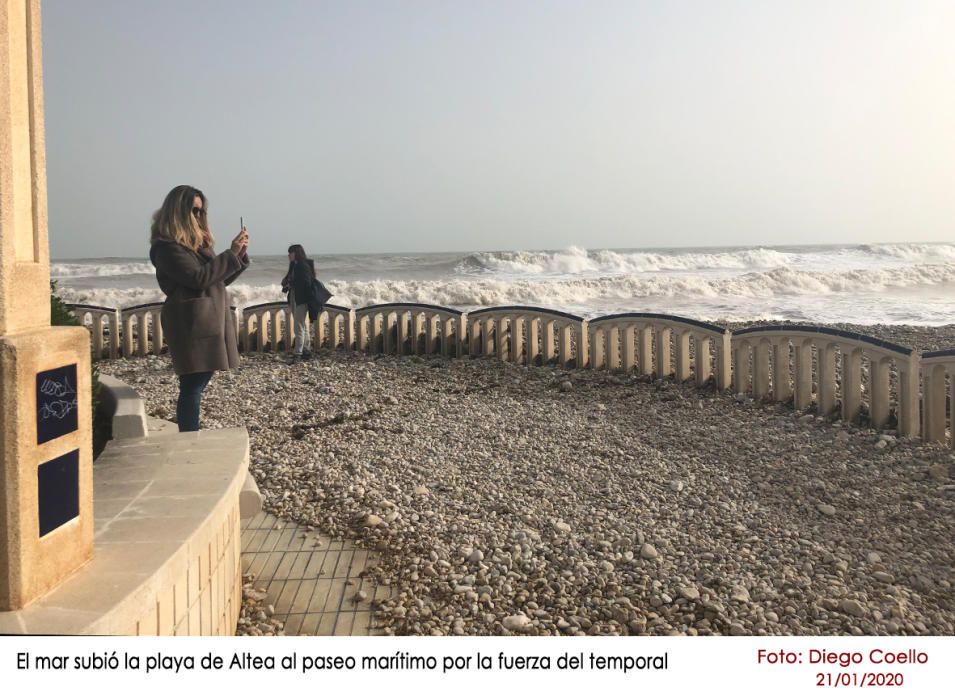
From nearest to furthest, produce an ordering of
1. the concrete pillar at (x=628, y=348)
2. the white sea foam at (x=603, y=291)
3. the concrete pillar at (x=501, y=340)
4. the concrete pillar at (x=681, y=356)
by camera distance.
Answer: the concrete pillar at (x=681, y=356)
the concrete pillar at (x=628, y=348)
the concrete pillar at (x=501, y=340)
the white sea foam at (x=603, y=291)

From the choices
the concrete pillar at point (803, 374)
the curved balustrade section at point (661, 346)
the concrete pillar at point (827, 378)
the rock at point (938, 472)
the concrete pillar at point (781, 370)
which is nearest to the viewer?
the rock at point (938, 472)

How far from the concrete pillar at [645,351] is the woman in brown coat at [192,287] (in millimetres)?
5045

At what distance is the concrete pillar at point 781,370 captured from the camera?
257 inches

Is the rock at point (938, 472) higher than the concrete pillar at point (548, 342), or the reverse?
the concrete pillar at point (548, 342)

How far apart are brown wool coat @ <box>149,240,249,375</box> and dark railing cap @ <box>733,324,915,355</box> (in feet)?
15.8

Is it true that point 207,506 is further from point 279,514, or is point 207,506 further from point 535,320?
Answer: point 535,320

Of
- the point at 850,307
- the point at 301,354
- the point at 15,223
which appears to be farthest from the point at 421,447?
the point at 850,307

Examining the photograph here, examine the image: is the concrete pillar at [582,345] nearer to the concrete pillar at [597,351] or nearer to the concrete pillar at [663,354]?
the concrete pillar at [597,351]

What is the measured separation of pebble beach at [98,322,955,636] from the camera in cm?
301

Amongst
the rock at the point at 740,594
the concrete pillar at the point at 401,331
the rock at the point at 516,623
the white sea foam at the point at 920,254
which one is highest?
the white sea foam at the point at 920,254

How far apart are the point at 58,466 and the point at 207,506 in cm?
70

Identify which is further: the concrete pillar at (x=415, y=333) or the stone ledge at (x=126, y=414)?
the concrete pillar at (x=415, y=333)

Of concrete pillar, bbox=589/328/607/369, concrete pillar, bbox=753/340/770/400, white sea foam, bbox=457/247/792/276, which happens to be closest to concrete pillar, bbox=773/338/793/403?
concrete pillar, bbox=753/340/770/400

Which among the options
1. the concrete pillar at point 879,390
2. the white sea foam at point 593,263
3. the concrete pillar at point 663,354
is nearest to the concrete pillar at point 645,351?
the concrete pillar at point 663,354
